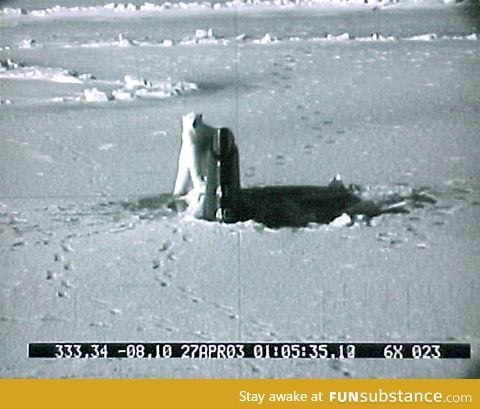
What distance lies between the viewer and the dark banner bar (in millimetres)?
1462

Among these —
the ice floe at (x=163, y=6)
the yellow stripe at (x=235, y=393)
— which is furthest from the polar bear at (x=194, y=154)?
the yellow stripe at (x=235, y=393)

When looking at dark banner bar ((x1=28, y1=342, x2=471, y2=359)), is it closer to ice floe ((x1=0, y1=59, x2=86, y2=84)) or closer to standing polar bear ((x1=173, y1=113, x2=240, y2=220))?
standing polar bear ((x1=173, y1=113, x2=240, y2=220))

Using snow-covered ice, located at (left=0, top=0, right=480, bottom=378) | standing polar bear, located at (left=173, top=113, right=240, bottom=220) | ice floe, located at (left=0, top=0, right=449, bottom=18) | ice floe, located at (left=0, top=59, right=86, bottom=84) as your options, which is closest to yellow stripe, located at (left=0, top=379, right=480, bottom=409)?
snow-covered ice, located at (left=0, top=0, right=480, bottom=378)

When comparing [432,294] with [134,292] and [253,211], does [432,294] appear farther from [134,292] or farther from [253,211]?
[134,292]

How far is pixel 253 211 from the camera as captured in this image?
150 cm

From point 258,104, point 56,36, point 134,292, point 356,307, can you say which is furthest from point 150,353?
point 56,36

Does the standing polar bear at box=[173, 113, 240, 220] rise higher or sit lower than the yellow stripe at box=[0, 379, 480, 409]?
higher

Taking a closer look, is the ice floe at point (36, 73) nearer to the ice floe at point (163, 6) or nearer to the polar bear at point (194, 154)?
the ice floe at point (163, 6)

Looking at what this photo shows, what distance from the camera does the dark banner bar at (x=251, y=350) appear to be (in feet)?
4.80

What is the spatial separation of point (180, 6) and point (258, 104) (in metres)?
0.23

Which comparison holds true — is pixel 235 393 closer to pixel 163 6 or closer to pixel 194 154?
pixel 194 154

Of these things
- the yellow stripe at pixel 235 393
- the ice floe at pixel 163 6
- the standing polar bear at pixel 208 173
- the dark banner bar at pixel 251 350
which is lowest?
the yellow stripe at pixel 235 393

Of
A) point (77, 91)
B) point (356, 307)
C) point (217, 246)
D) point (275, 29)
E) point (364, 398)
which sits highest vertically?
point (275, 29)

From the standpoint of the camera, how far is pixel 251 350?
4.84 feet
